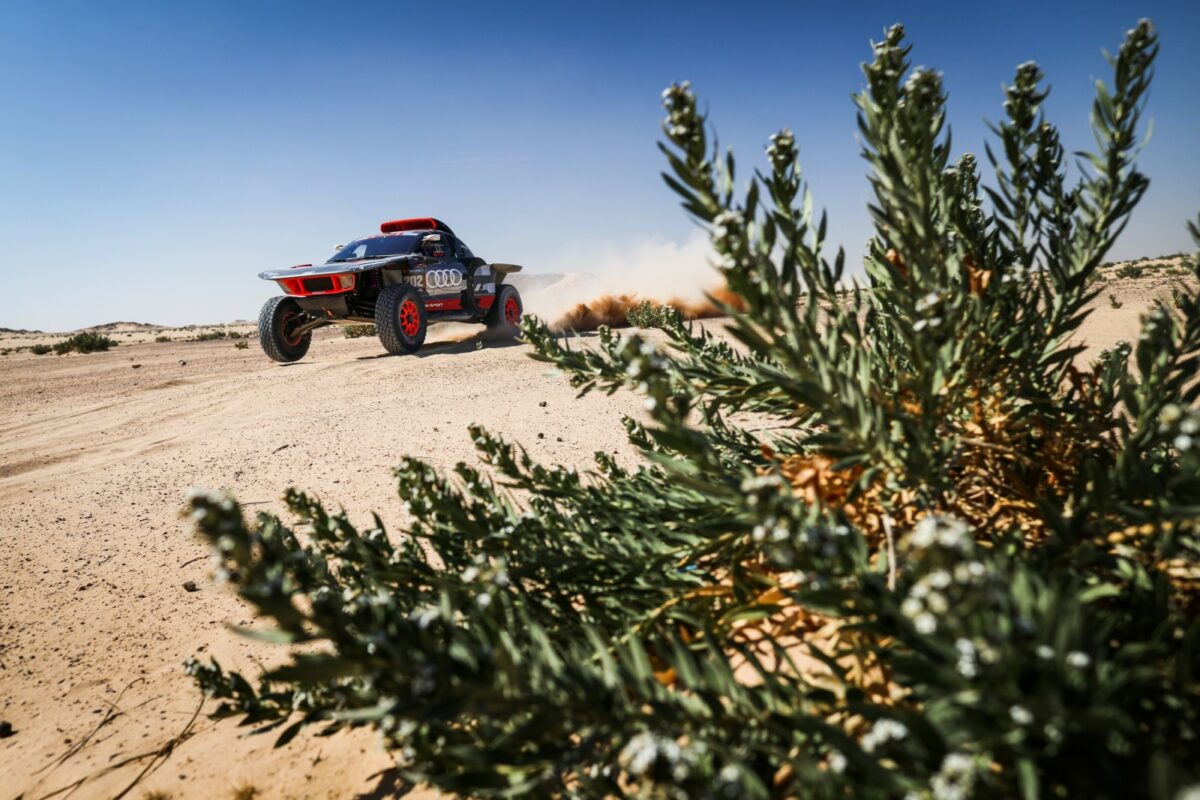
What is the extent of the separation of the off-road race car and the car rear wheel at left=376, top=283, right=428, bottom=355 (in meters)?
0.01

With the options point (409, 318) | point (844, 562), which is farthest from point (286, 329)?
point (844, 562)

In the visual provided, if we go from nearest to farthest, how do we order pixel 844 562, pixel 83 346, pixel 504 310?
pixel 844 562 → pixel 504 310 → pixel 83 346

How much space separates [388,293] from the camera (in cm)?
894

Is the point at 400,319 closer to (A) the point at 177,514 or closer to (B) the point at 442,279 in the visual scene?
(B) the point at 442,279

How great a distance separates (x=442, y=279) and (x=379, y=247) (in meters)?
1.26

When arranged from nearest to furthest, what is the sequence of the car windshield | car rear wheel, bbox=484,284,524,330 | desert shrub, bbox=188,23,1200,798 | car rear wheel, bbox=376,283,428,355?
1. desert shrub, bbox=188,23,1200,798
2. car rear wheel, bbox=376,283,428,355
3. the car windshield
4. car rear wheel, bbox=484,284,524,330

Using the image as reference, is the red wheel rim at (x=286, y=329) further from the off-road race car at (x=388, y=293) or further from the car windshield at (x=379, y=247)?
the car windshield at (x=379, y=247)

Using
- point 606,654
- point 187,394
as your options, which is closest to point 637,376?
point 606,654

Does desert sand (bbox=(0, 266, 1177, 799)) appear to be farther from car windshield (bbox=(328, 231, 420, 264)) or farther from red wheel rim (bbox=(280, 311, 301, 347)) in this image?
car windshield (bbox=(328, 231, 420, 264))

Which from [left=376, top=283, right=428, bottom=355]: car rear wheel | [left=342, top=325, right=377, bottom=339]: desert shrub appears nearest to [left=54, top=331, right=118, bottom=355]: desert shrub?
[left=342, top=325, right=377, bottom=339]: desert shrub

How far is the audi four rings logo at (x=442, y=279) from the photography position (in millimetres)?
10483

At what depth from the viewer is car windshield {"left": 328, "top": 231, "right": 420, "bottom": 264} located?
10.7 meters

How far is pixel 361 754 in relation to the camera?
164 centimetres

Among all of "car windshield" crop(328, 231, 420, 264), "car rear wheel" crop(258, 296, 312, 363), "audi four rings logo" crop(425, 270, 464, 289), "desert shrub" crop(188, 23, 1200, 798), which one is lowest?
"desert shrub" crop(188, 23, 1200, 798)
